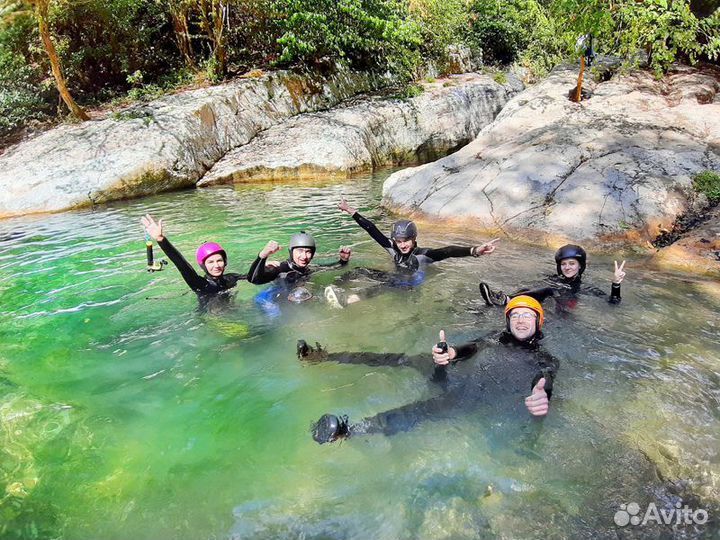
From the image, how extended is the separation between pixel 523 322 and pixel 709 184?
262 inches

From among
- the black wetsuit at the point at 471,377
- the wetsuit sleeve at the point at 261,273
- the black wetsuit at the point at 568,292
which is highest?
the wetsuit sleeve at the point at 261,273

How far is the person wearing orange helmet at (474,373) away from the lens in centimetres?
381

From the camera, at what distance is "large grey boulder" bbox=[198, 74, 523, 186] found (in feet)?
54.0

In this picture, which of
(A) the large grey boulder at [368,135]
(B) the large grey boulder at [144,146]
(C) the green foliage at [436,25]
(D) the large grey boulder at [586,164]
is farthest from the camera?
(C) the green foliage at [436,25]

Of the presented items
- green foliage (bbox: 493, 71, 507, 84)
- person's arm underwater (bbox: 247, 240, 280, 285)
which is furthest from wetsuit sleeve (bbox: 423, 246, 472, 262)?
green foliage (bbox: 493, 71, 507, 84)

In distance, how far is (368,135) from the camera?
1803 cm

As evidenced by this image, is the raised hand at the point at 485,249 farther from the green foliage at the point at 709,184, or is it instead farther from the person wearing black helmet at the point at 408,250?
the green foliage at the point at 709,184

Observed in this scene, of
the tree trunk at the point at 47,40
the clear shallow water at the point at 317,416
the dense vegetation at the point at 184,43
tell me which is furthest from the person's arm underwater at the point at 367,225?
the tree trunk at the point at 47,40

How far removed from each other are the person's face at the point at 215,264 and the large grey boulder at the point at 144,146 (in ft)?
31.8

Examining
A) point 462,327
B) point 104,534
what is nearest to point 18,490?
point 104,534

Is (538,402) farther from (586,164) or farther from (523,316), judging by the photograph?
(586,164)

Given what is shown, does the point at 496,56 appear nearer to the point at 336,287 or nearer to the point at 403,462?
the point at 336,287

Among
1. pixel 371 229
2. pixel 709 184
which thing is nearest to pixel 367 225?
pixel 371 229

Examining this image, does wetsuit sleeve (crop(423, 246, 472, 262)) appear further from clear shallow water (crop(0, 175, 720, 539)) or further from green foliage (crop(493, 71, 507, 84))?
green foliage (crop(493, 71, 507, 84))
